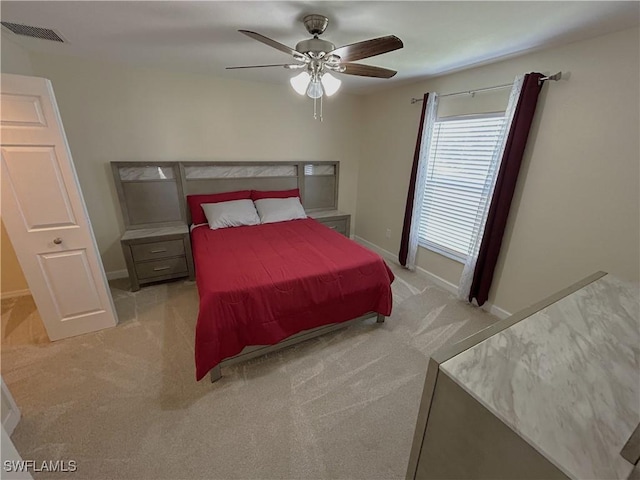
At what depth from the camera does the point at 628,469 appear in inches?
20.7

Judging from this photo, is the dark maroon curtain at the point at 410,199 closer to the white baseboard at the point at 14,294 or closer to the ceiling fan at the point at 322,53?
the ceiling fan at the point at 322,53

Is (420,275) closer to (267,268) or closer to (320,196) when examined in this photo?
(320,196)

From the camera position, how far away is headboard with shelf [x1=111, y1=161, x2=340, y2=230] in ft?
9.80

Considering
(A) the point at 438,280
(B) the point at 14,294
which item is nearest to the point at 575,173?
(A) the point at 438,280

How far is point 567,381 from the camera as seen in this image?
2.44 feet

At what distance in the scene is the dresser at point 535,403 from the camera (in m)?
0.58

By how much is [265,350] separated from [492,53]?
296 centimetres

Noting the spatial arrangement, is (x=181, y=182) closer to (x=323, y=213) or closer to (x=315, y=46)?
(x=323, y=213)

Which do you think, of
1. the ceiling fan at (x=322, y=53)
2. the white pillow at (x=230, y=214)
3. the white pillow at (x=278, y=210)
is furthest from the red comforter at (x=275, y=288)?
the ceiling fan at (x=322, y=53)

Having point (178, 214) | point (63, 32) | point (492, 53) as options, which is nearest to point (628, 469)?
point (492, 53)

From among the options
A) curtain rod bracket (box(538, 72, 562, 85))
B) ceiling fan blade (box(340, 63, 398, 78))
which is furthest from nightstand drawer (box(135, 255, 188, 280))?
curtain rod bracket (box(538, 72, 562, 85))

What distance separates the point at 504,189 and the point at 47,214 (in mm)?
3615

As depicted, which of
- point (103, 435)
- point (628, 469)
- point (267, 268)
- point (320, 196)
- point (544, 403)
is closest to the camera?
point (628, 469)

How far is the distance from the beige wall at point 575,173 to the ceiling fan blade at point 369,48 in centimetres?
151
